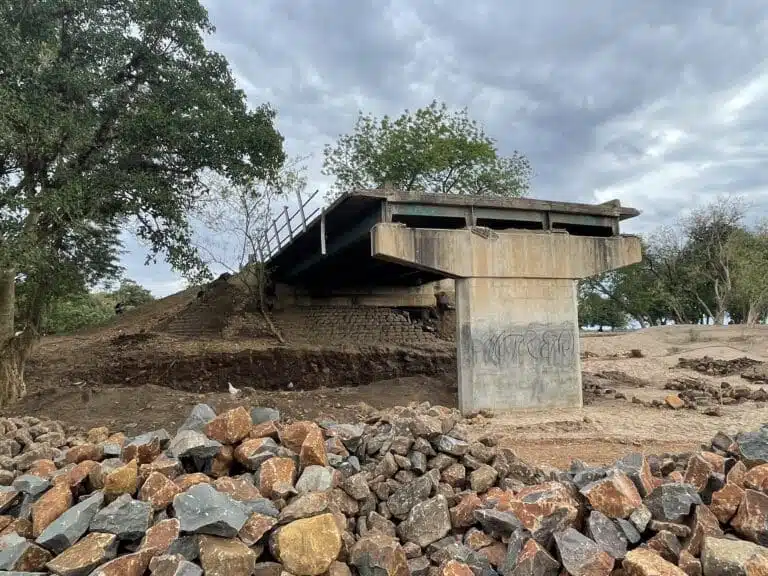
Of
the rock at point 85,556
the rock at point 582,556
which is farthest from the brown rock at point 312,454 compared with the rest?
the rock at point 582,556

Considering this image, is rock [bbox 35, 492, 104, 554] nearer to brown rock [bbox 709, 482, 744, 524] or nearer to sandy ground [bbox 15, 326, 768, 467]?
brown rock [bbox 709, 482, 744, 524]

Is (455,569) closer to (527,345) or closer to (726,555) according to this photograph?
(726,555)

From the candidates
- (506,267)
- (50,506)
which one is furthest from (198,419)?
(506,267)

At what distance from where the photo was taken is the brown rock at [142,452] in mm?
5531

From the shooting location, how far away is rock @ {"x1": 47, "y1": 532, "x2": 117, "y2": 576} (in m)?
4.10

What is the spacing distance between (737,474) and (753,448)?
2.33ft

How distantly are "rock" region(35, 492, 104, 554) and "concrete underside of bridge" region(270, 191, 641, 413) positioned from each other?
24.1 ft

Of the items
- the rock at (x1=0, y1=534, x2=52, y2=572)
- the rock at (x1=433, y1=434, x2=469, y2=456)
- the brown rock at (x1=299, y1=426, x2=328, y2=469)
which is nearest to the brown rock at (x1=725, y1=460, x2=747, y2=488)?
the rock at (x1=433, y1=434, x2=469, y2=456)

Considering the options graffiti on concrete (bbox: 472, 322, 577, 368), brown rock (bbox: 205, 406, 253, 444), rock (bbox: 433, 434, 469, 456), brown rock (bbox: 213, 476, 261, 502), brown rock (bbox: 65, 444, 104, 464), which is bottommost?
brown rock (bbox: 213, 476, 261, 502)

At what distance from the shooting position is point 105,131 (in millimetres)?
13766

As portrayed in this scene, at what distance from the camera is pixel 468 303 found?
11789mm

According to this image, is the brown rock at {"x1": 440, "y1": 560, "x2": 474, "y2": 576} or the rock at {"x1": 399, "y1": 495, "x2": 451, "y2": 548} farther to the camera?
the rock at {"x1": 399, "y1": 495, "x2": 451, "y2": 548}

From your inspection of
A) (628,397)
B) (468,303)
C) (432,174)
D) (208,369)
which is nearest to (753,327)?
(432,174)

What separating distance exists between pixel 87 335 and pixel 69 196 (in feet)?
49.0
